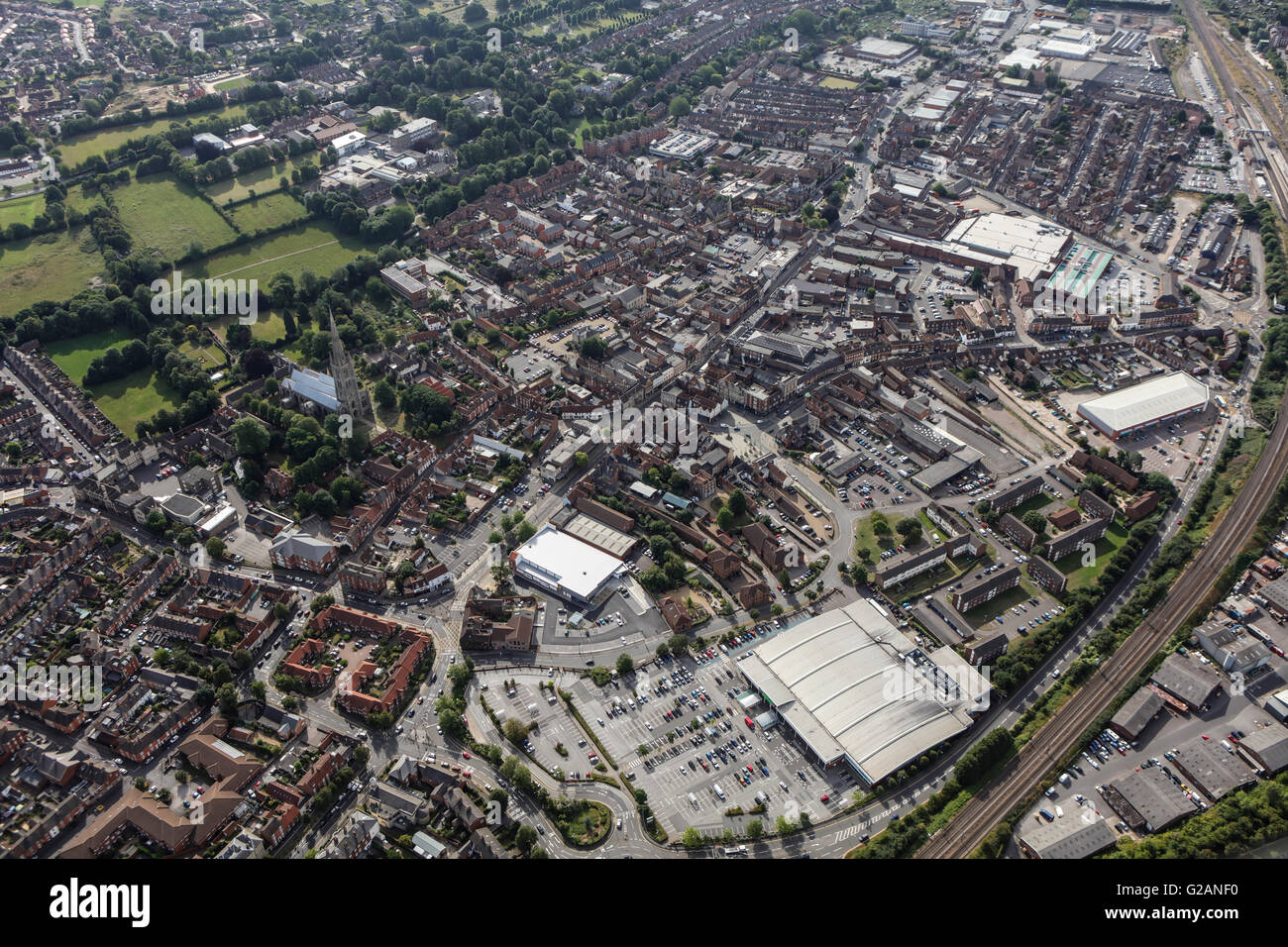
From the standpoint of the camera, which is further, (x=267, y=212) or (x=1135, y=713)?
(x=267, y=212)

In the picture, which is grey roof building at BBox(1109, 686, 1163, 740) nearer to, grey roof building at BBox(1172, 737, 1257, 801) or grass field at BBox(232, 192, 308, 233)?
grey roof building at BBox(1172, 737, 1257, 801)

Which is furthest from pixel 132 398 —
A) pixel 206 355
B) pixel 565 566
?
pixel 565 566

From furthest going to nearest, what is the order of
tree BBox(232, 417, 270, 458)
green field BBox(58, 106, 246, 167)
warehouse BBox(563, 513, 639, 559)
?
green field BBox(58, 106, 246, 167) → tree BBox(232, 417, 270, 458) → warehouse BBox(563, 513, 639, 559)

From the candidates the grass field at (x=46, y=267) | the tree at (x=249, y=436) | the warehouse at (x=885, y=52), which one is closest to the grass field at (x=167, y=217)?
the grass field at (x=46, y=267)

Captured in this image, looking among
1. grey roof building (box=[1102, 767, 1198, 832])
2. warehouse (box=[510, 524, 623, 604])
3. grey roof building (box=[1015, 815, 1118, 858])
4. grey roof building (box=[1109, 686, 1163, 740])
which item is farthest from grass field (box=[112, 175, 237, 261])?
grey roof building (box=[1102, 767, 1198, 832])

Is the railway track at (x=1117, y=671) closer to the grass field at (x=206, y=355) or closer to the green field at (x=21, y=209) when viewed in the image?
the grass field at (x=206, y=355)

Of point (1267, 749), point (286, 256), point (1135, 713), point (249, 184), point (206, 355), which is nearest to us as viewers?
point (1267, 749)

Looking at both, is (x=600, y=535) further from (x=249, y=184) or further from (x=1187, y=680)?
(x=249, y=184)

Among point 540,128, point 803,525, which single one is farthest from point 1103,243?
point 540,128
